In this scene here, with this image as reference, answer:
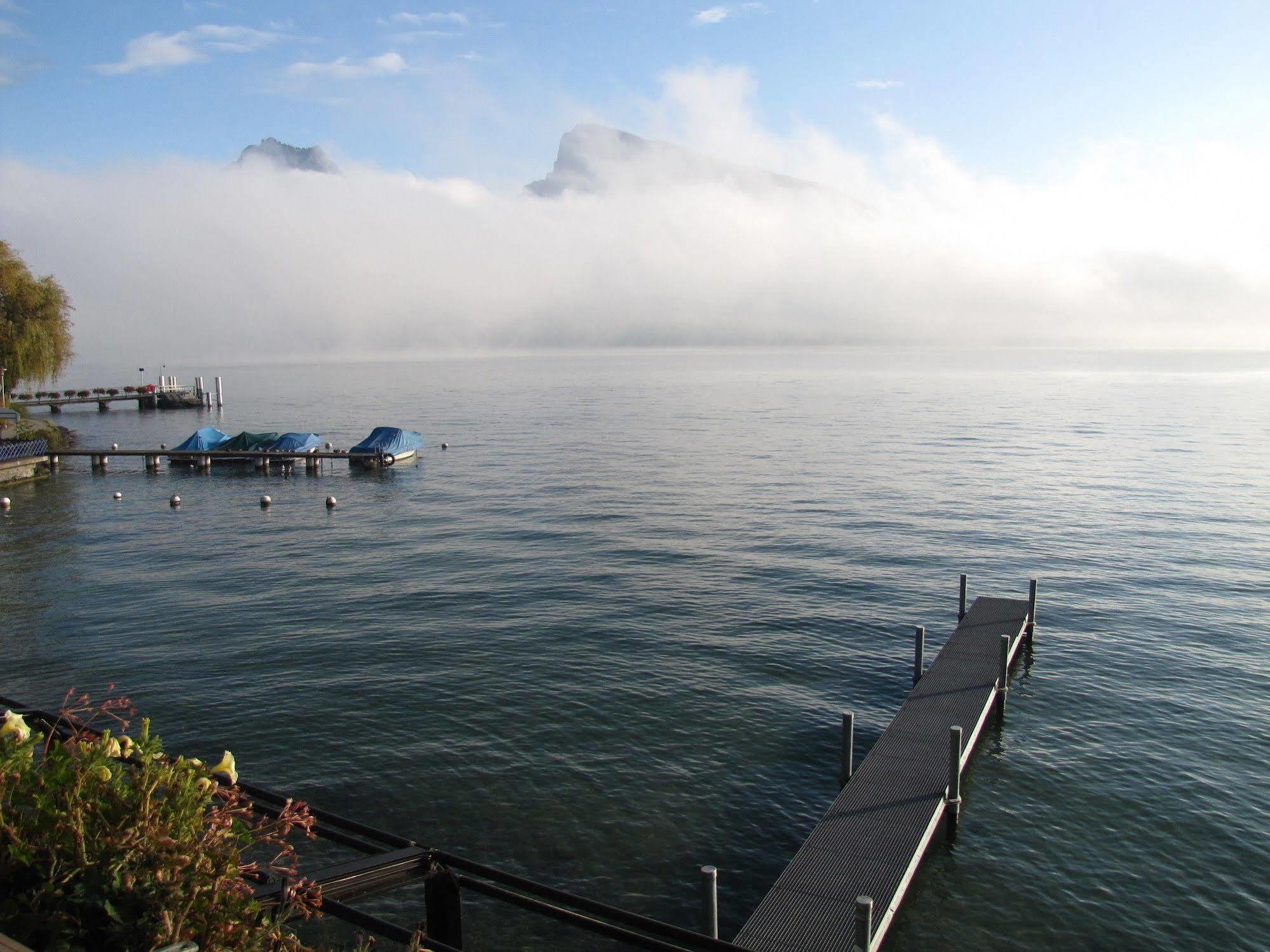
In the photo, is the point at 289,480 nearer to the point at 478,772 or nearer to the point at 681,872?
the point at 478,772

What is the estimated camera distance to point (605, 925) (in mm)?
7801

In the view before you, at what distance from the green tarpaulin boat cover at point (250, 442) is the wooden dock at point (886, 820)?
253ft

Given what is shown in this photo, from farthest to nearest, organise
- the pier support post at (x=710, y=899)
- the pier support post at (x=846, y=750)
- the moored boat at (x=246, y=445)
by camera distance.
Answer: the moored boat at (x=246, y=445), the pier support post at (x=846, y=750), the pier support post at (x=710, y=899)

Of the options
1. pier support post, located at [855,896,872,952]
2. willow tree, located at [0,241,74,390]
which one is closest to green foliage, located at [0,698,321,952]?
pier support post, located at [855,896,872,952]

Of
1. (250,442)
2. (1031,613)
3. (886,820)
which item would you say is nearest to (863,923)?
(886,820)

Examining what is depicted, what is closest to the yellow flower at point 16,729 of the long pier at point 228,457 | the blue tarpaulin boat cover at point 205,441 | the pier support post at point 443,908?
the pier support post at point 443,908

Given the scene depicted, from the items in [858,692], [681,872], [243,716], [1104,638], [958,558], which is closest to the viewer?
[681,872]

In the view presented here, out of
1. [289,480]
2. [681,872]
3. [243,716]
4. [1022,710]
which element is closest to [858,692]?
[1022,710]

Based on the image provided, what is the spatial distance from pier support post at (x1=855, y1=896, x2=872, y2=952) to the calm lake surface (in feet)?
10.4

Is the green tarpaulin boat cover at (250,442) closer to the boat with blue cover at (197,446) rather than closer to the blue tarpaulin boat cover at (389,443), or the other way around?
the boat with blue cover at (197,446)

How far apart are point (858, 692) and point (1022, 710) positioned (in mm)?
5413

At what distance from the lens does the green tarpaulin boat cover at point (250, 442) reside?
9272cm

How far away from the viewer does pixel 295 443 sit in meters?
92.0

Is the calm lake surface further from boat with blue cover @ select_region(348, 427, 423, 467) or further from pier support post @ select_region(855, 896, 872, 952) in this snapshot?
boat with blue cover @ select_region(348, 427, 423, 467)
